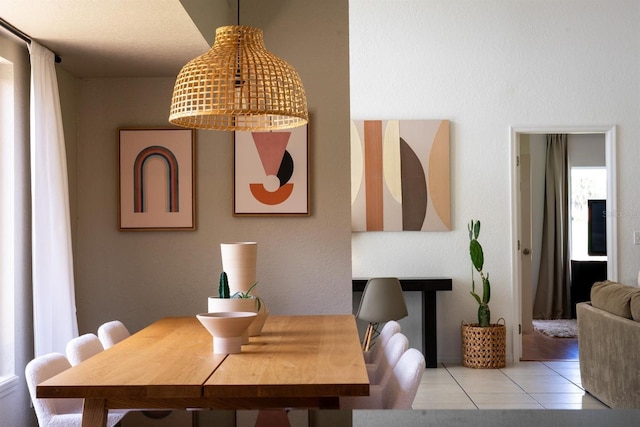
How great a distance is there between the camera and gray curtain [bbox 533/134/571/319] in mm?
9883

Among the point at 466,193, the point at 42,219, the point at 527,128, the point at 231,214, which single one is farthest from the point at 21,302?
the point at 527,128

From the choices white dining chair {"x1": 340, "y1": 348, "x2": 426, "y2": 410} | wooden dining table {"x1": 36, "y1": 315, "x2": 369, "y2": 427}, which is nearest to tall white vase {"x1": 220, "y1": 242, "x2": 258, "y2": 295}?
wooden dining table {"x1": 36, "y1": 315, "x2": 369, "y2": 427}

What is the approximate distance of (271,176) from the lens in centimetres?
466

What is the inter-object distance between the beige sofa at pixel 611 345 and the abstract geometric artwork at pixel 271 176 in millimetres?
2176

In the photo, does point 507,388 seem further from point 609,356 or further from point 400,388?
point 400,388

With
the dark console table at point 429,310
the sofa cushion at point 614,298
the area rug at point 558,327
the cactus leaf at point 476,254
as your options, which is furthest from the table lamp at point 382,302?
the area rug at point 558,327

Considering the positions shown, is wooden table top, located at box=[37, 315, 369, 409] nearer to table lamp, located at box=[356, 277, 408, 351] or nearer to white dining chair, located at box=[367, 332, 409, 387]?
white dining chair, located at box=[367, 332, 409, 387]

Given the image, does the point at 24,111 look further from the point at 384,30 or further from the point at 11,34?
the point at 384,30

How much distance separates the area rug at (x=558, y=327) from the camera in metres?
8.66

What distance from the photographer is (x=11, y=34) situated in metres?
3.72

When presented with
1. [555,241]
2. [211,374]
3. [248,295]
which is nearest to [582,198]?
[555,241]

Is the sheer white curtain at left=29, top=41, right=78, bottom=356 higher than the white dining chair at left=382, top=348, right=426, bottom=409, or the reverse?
the sheer white curtain at left=29, top=41, right=78, bottom=356

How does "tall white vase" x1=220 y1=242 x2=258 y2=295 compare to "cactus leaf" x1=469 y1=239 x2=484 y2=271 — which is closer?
"tall white vase" x1=220 y1=242 x2=258 y2=295

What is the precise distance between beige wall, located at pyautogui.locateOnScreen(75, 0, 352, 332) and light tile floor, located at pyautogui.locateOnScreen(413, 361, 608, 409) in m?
1.50
